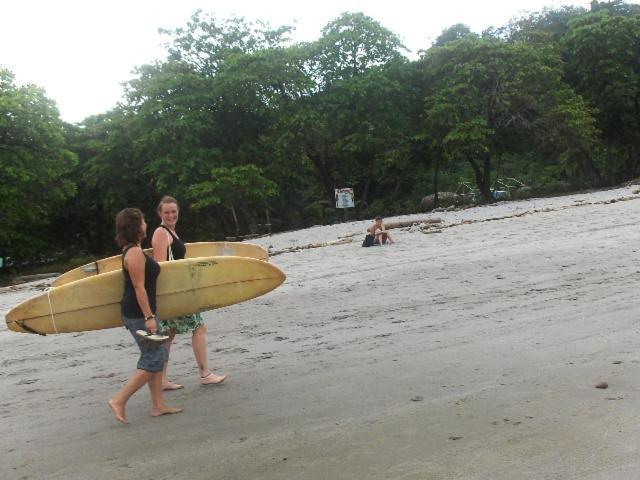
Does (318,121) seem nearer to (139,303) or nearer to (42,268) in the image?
(42,268)

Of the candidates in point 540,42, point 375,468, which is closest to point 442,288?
point 375,468

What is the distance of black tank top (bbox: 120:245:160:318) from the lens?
423 centimetres

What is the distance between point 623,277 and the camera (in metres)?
7.70

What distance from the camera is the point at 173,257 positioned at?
15.9 feet

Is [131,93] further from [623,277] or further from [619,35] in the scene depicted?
[623,277]

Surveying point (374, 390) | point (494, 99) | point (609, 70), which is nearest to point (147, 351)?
point (374, 390)

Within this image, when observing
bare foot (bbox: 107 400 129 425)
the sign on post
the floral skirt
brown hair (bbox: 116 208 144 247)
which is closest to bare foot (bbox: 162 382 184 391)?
the floral skirt

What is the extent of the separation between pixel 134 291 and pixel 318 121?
82.3 feet

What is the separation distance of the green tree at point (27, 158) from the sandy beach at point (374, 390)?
20814mm

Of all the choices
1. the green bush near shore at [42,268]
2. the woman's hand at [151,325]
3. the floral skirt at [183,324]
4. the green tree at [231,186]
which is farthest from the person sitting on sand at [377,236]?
the green bush near shore at [42,268]

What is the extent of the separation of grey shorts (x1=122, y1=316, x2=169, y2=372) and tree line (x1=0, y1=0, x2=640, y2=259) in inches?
887

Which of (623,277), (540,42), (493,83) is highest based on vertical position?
(540,42)

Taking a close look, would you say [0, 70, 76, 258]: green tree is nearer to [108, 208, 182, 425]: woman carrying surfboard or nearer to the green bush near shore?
the green bush near shore

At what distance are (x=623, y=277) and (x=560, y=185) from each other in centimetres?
2518
